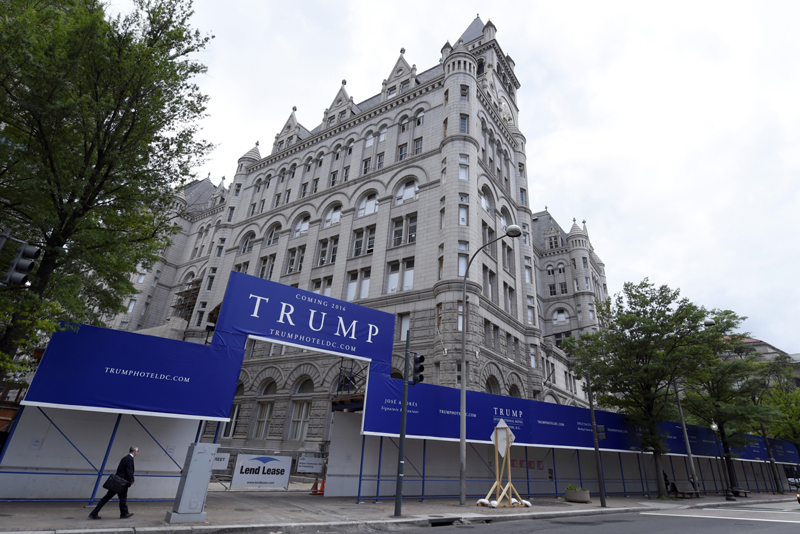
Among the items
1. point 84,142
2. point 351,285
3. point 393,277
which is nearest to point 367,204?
point 351,285

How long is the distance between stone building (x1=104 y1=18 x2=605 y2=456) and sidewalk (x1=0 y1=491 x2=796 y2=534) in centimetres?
432

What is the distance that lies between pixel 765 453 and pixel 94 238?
55.9 meters

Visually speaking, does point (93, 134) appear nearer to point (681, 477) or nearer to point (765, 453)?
point (681, 477)

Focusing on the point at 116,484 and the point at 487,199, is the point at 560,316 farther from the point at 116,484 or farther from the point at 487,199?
the point at 116,484

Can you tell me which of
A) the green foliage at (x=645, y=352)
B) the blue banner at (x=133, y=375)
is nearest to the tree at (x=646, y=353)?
the green foliage at (x=645, y=352)

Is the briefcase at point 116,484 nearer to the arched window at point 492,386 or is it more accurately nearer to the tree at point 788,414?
the arched window at point 492,386

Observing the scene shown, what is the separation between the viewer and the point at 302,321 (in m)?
16.5

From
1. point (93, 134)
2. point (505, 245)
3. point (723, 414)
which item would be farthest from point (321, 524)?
point (723, 414)

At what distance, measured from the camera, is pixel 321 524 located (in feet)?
36.0

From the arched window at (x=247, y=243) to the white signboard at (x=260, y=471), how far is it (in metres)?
30.6

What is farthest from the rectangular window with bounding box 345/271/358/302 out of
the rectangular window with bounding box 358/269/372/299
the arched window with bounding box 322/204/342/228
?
the arched window with bounding box 322/204/342/228

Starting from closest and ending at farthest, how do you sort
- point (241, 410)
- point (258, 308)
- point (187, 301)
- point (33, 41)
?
1. point (33, 41)
2. point (258, 308)
3. point (241, 410)
4. point (187, 301)

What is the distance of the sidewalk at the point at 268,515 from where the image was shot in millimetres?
9000

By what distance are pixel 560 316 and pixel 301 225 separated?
44.2 meters
